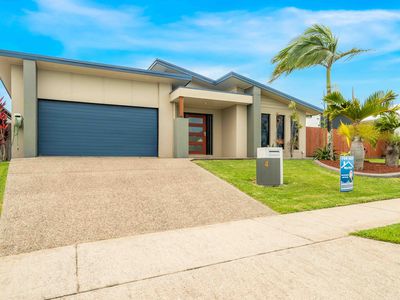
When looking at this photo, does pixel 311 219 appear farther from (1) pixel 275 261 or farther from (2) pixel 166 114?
(2) pixel 166 114

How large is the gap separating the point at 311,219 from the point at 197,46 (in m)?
15.2

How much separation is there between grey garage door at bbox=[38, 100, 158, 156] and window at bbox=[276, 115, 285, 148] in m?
8.42

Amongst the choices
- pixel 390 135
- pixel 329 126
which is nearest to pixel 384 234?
pixel 329 126

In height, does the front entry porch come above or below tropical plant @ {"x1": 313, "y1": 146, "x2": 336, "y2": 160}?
above

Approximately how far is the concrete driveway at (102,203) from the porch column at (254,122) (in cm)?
719

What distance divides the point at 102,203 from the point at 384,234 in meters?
5.44

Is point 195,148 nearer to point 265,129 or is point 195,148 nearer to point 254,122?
point 254,122

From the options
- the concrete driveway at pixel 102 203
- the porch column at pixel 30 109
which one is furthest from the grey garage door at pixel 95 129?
the concrete driveway at pixel 102 203

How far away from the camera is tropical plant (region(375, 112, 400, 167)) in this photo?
41.2 feet

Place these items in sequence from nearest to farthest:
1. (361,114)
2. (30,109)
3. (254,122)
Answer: (30,109), (361,114), (254,122)

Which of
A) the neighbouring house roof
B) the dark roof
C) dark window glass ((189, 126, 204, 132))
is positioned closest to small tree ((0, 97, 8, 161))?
the dark roof

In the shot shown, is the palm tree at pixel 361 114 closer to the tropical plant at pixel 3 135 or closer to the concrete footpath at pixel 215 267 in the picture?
the concrete footpath at pixel 215 267

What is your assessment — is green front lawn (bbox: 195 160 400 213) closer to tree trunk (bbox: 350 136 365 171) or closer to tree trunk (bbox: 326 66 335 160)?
tree trunk (bbox: 350 136 365 171)

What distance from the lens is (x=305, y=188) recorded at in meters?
8.07
